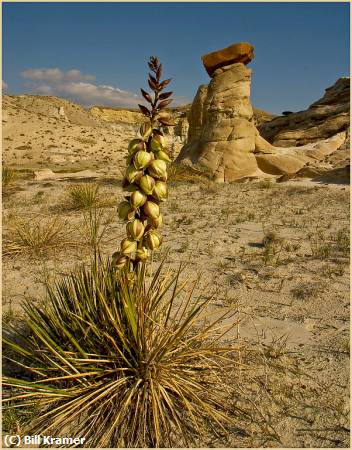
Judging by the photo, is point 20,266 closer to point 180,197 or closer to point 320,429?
point 320,429

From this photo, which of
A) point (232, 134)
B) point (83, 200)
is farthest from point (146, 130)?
point (232, 134)

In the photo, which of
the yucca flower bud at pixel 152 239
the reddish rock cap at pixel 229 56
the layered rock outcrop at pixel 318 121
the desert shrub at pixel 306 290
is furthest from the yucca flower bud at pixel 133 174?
the layered rock outcrop at pixel 318 121

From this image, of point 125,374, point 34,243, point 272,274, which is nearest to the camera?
point 125,374

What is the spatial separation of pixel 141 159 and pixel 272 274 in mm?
2976

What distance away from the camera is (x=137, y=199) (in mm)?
1508

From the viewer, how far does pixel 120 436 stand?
1827mm

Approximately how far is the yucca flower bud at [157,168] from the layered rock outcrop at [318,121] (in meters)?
15.4

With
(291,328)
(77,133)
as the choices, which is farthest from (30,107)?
(291,328)

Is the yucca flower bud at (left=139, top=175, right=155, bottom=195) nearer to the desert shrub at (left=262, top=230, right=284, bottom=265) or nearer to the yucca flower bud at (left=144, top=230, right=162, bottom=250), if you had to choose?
the yucca flower bud at (left=144, top=230, right=162, bottom=250)

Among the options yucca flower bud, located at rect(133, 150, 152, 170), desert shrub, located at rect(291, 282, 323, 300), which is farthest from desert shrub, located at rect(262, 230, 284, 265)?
yucca flower bud, located at rect(133, 150, 152, 170)

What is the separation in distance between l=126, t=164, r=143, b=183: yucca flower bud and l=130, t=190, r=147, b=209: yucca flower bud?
0.19 ft

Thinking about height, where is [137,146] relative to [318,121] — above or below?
below

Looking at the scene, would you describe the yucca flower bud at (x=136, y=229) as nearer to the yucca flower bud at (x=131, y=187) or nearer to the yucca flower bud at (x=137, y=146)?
the yucca flower bud at (x=131, y=187)

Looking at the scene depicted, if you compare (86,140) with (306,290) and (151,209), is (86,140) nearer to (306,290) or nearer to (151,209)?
(306,290)
